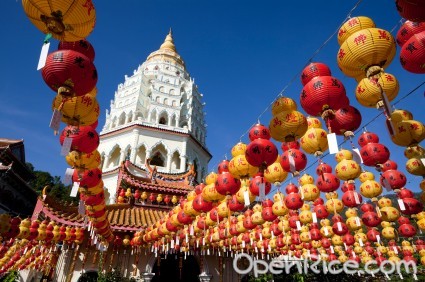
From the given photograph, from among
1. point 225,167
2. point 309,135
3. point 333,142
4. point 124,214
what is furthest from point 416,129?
point 124,214

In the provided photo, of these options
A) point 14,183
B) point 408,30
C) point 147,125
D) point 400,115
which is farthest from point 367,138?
point 14,183

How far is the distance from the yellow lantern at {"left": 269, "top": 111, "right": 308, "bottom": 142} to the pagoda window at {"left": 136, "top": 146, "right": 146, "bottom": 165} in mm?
19976

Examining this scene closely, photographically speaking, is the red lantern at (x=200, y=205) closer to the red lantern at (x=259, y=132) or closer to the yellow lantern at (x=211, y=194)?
the yellow lantern at (x=211, y=194)

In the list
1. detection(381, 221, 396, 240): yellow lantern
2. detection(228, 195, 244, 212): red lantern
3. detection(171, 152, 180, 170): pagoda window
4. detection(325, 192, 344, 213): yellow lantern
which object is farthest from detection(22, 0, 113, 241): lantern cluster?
detection(171, 152, 180, 170): pagoda window

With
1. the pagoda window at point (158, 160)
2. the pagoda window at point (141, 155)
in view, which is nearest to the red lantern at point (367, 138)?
the pagoda window at point (141, 155)

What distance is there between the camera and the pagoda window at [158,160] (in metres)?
24.5

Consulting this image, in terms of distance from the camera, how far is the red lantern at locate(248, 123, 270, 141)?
5.23 m

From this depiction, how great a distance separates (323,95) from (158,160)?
21.9 metres

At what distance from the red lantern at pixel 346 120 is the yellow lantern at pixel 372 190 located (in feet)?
10.8

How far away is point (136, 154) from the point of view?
22969 millimetres

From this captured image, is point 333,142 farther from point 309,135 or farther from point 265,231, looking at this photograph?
point 265,231

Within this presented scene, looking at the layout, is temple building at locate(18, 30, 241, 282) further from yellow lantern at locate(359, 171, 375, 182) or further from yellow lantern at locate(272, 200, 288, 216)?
yellow lantern at locate(359, 171, 375, 182)

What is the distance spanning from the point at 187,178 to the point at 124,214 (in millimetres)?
5848

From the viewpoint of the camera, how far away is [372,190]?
7.00 metres
